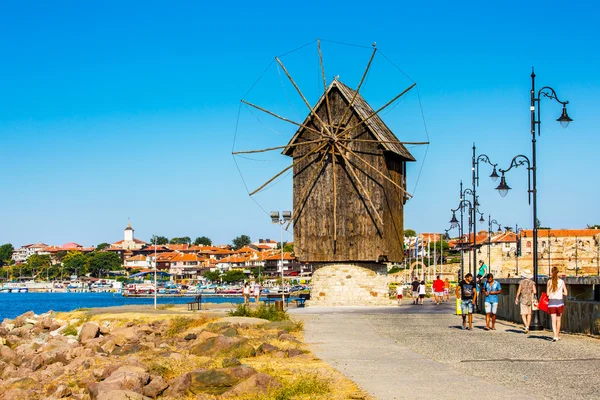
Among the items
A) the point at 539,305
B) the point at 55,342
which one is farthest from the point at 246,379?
the point at 55,342

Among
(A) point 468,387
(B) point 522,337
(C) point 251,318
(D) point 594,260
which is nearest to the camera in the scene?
(A) point 468,387

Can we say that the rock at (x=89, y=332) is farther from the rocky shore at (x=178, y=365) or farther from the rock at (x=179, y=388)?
the rock at (x=179, y=388)

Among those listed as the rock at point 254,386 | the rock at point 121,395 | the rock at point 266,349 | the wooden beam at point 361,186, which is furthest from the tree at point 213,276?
the rock at point 254,386

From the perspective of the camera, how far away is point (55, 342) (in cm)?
2969

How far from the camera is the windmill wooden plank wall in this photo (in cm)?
4369

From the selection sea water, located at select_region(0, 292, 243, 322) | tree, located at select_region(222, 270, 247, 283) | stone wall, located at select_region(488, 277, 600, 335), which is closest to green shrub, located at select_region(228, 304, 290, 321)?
stone wall, located at select_region(488, 277, 600, 335)

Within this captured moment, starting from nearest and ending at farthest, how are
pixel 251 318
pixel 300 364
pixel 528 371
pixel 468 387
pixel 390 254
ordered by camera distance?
pixel 468 387, pixel 528 371, pixel 300 364, pixel 251 318, pixel 390 254

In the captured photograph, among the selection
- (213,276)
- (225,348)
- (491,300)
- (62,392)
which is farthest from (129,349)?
(213,276)

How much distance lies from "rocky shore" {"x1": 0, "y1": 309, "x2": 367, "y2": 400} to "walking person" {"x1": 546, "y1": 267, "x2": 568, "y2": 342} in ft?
22.1

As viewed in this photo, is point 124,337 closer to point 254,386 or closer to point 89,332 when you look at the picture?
point 89,332

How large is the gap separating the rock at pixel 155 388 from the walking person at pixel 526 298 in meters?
13.2

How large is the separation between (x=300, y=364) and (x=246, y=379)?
9.60 ft

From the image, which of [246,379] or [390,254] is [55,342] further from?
[390,254]

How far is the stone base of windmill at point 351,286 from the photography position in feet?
144
